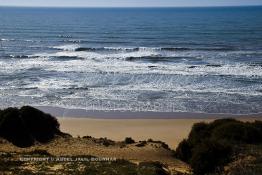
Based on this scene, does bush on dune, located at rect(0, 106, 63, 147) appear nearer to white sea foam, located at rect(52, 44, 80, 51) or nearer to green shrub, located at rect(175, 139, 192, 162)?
green shrub, located at rect(175, 139, 192, 162)

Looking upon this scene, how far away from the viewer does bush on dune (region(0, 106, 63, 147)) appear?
71.8ft

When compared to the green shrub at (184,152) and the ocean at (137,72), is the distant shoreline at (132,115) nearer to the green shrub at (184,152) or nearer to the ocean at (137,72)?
the ocean at (137,72)

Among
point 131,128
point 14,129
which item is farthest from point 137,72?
point 14,129

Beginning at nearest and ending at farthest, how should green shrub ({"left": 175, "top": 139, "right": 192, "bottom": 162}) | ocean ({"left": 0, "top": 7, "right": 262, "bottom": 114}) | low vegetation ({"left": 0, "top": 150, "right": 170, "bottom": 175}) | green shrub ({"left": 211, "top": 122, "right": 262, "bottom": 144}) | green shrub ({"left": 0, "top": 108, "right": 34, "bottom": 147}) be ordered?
low vegetation ({"left": 0, "top": 150, "right": 170, "bottom": 175})
green shrub ({"left": 211, "top": 122, "right": 262, "bottom": 144})
green shrub ({"left": 175, "top": 139, "right": 192, "bottom": 162})
green shrub ({"left": 0, "top": 108, "right": 34, "bottom": 147})
ocean ({"left": 0, "top": 7, "right": 262, "bottom": 114})

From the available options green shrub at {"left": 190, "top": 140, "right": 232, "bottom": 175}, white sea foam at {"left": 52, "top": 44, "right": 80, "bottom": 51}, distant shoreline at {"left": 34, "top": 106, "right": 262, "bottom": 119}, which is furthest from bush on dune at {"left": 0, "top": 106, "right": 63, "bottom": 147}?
white sea foam at {"left": 52, "top": 44, "right": 80, "bottom": 51}

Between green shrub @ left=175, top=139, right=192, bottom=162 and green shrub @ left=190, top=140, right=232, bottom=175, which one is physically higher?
green shrub @ left=190, top=140, right=232, bottom=175

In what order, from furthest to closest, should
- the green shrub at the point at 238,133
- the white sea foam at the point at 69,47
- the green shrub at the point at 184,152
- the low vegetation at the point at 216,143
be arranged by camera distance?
the white sea foam at the point at 69,47, the green shrub at the point at 184,152, the green shrub at the point at 238,133, the low vegetation at the point at 216,143

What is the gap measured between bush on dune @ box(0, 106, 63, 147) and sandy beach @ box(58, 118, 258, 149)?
2.94 metres

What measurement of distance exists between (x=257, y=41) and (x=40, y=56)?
30.8 m

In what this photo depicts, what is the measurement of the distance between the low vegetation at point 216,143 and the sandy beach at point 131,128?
13.6 ft

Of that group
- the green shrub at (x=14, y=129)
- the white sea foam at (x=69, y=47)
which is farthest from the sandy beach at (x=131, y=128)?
the white sea foam at (x=69, y=47)

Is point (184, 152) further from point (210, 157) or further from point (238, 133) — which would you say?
point (210, 157)

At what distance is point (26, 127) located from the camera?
2242 cm

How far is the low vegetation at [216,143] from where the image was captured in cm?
1636
